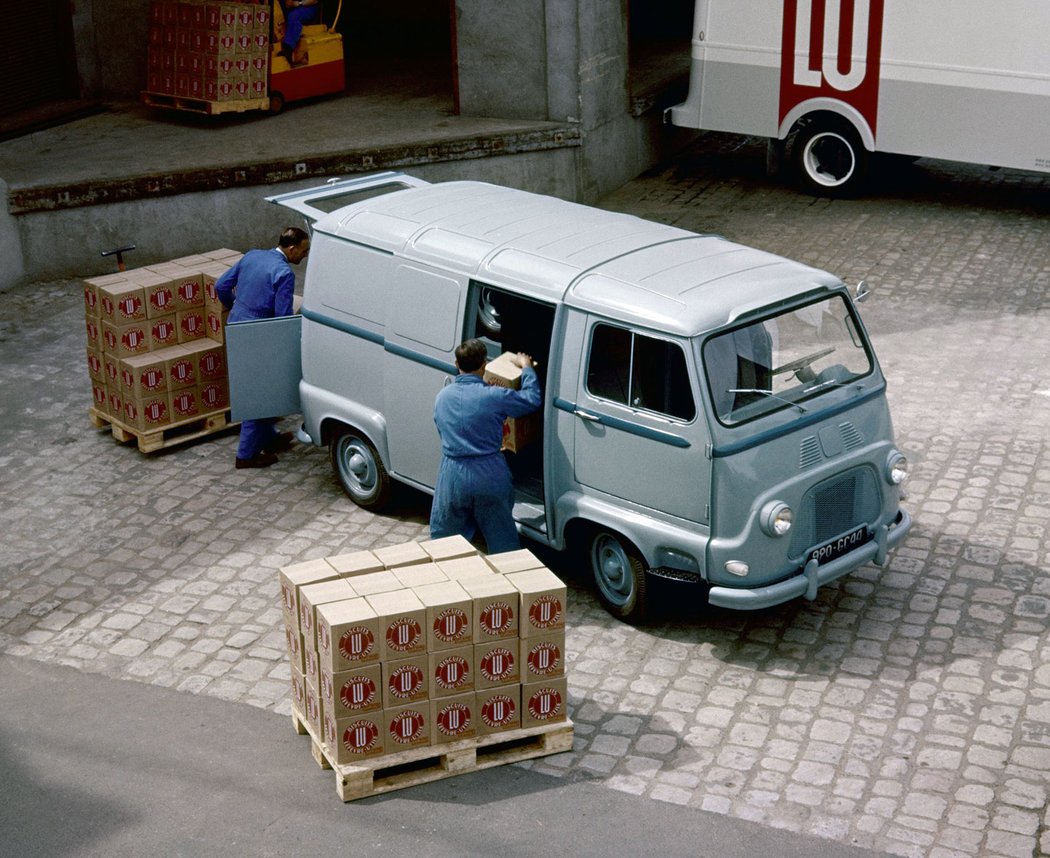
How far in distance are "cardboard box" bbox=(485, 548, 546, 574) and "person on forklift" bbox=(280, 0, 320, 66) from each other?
10.9m

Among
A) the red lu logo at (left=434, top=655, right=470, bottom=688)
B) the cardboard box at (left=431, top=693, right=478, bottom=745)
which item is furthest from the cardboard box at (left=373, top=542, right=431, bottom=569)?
the cardboard box at (left=431, top=693, right=478, bottom=745)

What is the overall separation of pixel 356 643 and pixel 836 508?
2994 millimetres

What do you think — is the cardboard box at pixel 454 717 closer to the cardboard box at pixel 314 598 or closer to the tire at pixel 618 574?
the cardboard box at pixel 314 598

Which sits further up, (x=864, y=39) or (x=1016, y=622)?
(x=864, y=39)

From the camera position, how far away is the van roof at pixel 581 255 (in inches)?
321

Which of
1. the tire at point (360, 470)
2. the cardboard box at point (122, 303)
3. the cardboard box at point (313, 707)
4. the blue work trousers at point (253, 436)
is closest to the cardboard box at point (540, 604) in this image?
the cardboard box at point (313, 707)

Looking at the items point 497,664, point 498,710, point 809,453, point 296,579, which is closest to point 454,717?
point 498,710

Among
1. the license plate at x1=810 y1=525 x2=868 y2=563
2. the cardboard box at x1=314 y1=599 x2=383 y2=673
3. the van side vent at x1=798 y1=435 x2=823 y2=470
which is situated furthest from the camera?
the license plate at x1=810 y1=525 x2=868 y2=563

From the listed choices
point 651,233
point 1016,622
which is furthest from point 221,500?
point 1016,622

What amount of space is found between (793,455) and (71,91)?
12.8 meters

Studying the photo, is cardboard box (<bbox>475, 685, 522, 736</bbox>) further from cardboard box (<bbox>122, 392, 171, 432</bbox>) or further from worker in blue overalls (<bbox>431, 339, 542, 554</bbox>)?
cardboard box (<bbox>122, 392, 171, 432</bbox>)

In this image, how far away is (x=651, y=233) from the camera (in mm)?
9148

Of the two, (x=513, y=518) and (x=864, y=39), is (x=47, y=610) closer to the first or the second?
(x=513, y=518)

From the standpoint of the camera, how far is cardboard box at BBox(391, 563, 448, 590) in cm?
726
